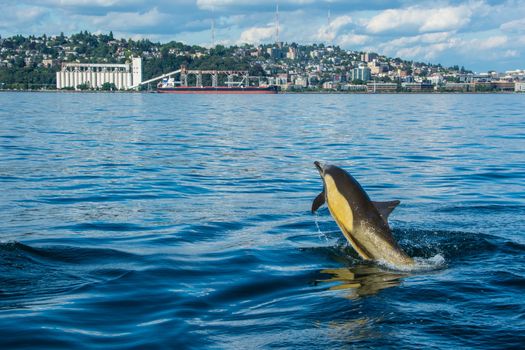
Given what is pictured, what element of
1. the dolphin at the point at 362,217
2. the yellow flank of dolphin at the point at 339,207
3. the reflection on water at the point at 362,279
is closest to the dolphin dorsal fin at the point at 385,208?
the dolphin at the point at 362,217

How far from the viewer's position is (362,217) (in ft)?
32.2

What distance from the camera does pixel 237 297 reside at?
8719 mm

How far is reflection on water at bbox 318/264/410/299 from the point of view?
28.9 ft

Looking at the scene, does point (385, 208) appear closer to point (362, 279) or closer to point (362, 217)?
point (362, 217)

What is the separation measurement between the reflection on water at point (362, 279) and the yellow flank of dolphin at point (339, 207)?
1.32ft

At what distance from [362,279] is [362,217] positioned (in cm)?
88

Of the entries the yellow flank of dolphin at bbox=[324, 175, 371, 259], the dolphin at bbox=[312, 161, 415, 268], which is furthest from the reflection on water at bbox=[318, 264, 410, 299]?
the yellow flank of dolphin at bbox=[324, 175, 371, 259]

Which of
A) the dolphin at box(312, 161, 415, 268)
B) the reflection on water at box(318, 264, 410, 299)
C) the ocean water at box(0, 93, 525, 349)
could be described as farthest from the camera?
the dolphin at box(312, 161, 415, 268)

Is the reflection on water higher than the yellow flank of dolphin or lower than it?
lower

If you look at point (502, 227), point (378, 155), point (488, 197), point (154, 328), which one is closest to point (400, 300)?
point (154, 328)

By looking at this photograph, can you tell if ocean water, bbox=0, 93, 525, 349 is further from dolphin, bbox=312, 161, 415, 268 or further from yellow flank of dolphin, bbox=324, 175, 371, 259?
yellow flank of dolphin, bbox=324, 175, 371, 259

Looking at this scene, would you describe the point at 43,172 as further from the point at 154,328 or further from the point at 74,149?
the point at 154,328

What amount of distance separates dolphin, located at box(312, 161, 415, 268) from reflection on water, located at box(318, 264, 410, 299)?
27 centimetres

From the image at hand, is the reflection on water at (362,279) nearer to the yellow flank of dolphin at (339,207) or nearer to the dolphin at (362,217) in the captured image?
the dolphin at (362,217)
